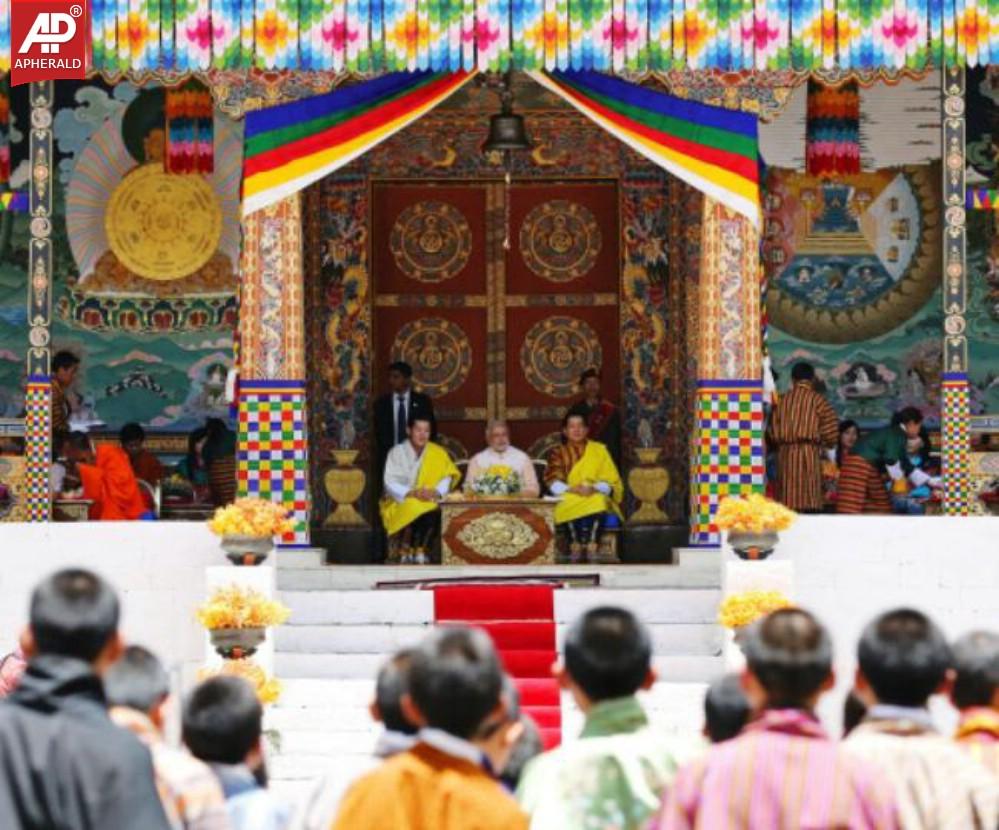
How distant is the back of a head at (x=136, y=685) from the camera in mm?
6738

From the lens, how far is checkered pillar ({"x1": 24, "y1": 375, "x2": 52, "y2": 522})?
17891mm

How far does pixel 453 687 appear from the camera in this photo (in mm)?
5973

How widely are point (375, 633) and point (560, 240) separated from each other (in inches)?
209

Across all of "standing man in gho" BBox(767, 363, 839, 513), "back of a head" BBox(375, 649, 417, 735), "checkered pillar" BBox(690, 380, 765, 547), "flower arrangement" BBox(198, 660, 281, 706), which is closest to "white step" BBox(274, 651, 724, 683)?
"flower arrangement" BBox(198, 660, 281, 706)

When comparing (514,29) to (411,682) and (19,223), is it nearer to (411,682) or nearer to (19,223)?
(19,223)

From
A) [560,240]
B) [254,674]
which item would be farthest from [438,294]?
[254,674]

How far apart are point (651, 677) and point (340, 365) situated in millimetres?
13460

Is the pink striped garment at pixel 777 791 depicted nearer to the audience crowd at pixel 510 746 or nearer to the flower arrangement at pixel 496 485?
the audience crowd at pixel 510 746

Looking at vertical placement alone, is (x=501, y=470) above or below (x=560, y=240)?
below

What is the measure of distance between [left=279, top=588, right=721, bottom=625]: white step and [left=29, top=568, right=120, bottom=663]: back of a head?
10116mm

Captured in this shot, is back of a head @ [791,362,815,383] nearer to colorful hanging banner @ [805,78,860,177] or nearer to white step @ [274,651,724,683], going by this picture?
colorful hanging banner @ [805,78,860,177]

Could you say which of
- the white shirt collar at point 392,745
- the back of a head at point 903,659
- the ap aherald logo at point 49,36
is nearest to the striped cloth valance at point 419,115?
the ap aherald logo at point 49,36

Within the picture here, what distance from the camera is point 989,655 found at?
679cm

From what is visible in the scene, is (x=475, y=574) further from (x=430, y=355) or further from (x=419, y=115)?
(x=430, y=355)
